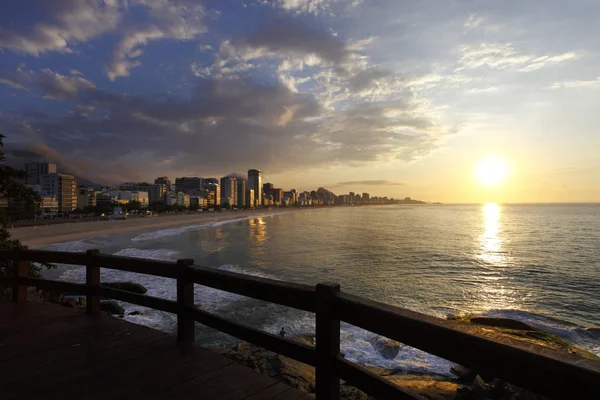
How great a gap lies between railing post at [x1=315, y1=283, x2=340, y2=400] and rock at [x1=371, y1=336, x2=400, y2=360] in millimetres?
8619

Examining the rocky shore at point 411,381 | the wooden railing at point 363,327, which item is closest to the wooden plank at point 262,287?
the wooden railing at point 363,327

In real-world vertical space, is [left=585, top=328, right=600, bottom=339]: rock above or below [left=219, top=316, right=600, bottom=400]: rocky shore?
below

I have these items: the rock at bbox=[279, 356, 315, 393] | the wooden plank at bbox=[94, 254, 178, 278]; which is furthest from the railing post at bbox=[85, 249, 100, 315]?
the rock at bbox=[279, 356, 315, 393]

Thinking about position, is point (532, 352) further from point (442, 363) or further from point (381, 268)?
point (381, 268)

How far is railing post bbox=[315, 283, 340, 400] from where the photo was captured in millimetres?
3045

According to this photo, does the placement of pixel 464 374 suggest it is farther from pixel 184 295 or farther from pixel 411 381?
pixel 184 295

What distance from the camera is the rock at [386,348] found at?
35.9 ft

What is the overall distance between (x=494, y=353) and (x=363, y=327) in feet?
3.23

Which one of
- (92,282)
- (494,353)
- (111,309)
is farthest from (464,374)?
(111,309)

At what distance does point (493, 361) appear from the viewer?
6.76 feet

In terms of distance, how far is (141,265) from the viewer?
5.23 m

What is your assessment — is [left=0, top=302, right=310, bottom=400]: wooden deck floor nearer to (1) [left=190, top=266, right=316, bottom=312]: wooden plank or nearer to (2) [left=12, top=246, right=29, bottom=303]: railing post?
(1) [left=190, top=266, right=316, bottom=312]: wooden plank

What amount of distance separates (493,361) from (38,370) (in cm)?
494

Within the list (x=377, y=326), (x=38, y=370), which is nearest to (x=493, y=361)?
(x=377, y=326)
